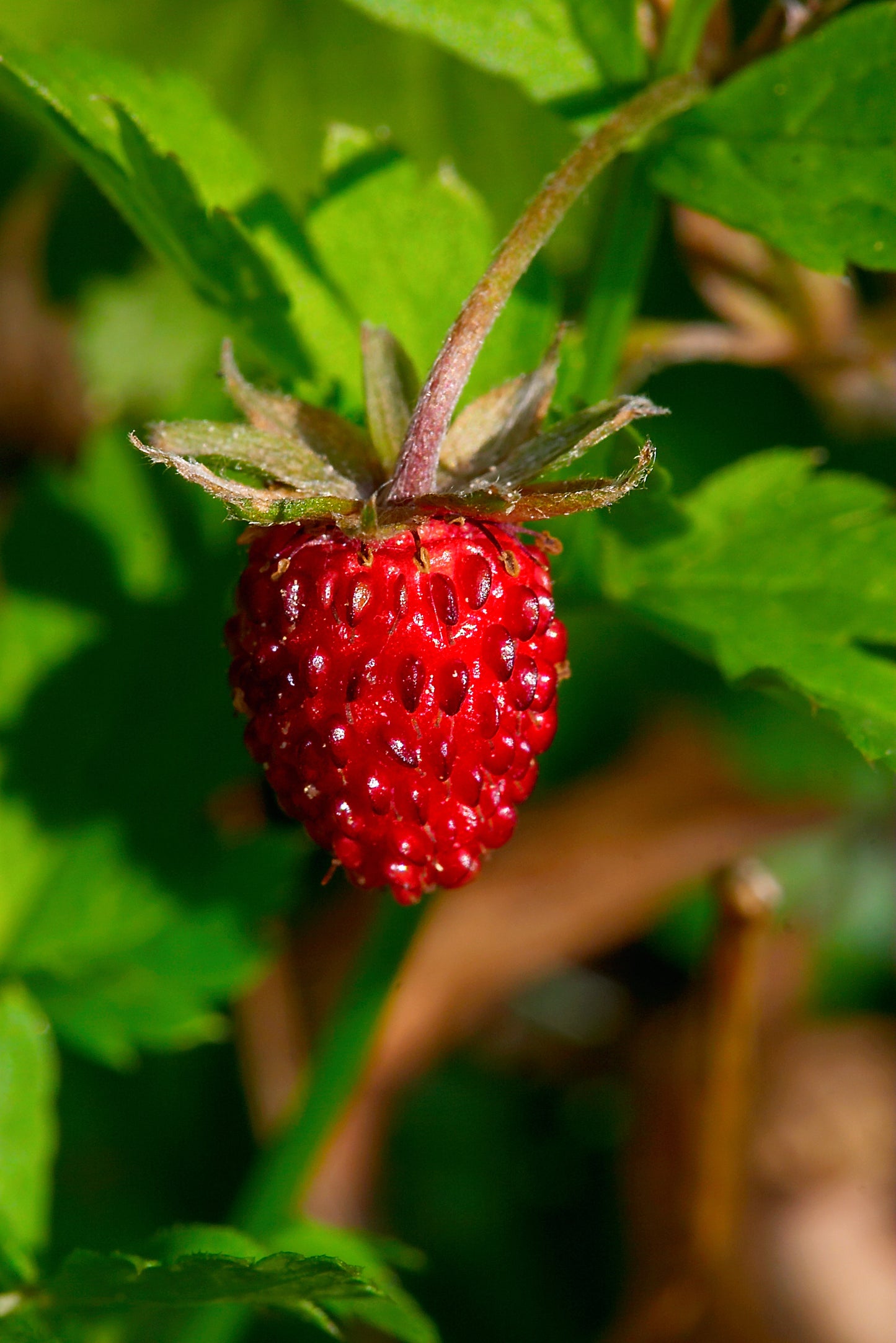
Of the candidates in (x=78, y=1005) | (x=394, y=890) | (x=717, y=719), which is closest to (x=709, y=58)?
(x=394, y=890)

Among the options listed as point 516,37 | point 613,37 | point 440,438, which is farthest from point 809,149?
point 440,438

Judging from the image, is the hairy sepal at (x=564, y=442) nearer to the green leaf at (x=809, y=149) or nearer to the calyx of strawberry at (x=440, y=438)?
the calyx of strawberry at (x=440, y=438)

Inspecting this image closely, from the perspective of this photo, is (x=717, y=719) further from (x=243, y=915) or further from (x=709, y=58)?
(x=709, y=58)

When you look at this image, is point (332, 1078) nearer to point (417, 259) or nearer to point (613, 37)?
point (417, 259)

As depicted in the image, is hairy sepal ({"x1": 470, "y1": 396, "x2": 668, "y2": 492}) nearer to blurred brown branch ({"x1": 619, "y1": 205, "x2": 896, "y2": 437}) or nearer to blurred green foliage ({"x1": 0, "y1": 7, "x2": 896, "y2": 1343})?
blurred green foliage ({"x1": 0, "y1": 7, "x2": 896, "y2": 1343})

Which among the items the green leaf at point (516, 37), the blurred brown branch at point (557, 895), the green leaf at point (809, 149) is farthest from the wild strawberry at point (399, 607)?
the blurred brown branch at point (557, 895)
